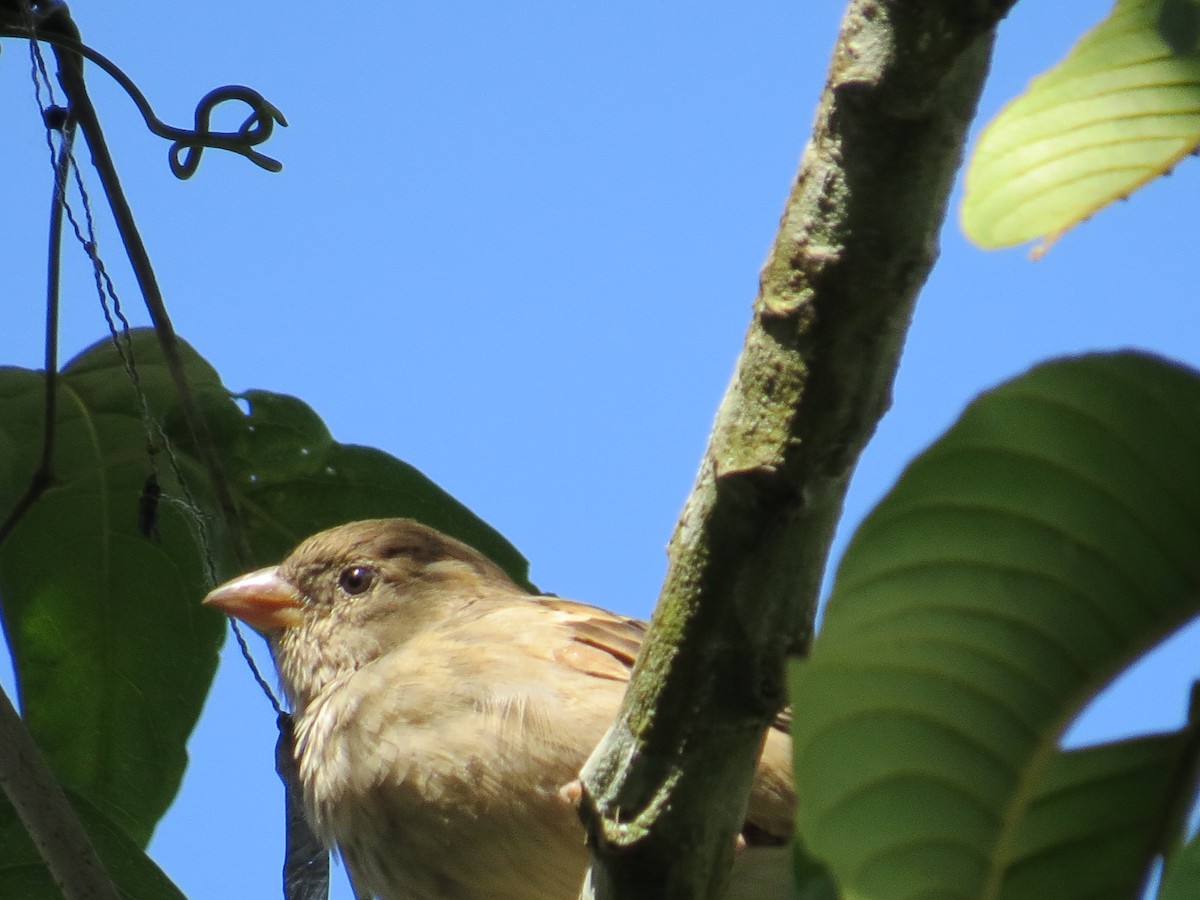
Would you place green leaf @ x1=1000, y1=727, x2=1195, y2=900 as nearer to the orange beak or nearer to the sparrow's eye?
the orange beak

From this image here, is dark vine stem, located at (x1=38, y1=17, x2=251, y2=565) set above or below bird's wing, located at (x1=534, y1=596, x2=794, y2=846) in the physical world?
above

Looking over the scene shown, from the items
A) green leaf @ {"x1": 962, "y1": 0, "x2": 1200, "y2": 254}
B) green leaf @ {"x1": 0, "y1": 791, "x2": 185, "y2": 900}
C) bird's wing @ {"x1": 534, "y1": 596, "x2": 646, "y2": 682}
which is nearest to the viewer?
green leaf @ {"x1": 962, "y1": 0, "x2": 1200, "y2": 254}

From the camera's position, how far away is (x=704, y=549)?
1.75 meters

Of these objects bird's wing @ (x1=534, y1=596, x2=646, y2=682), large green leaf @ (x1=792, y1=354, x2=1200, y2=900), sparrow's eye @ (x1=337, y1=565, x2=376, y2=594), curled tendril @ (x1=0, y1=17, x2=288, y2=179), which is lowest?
large green leaf @ (x1=792, y1=354, x2=1200, y2=900)

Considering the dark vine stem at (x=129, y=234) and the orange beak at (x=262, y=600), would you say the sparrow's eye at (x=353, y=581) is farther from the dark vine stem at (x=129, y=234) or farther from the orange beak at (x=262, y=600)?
the dark vine stem at (x=129, y=234)

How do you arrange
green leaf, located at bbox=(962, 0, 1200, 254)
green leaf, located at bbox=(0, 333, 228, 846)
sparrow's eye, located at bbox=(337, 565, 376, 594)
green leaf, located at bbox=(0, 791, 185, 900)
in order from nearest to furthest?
green leaf, located at bbox=(962, 0, 1200, 254), green leaf, located at bbox=(0, 791, 185, 900), green leaf, located at bbox=(0, 333, 228, 846), sparrow's eye, located at bbox=(337, 565, 376, 594)

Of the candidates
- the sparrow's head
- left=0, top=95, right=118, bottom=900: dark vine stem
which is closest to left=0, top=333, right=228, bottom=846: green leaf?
the sparrow's head

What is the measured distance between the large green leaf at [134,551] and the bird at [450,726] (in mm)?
179

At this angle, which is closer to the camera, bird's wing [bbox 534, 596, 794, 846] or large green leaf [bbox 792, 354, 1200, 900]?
large green leaf [bbox 792, 354, 1200, 900]

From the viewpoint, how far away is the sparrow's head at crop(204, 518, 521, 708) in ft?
13.2

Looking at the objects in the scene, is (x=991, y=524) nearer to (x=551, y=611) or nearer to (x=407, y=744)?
(x=407, y=744)

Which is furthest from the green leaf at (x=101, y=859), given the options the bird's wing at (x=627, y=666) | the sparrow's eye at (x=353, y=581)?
the sparrow's eye at (x=353, y=581)

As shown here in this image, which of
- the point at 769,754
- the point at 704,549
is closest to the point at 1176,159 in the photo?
the point at 704,549

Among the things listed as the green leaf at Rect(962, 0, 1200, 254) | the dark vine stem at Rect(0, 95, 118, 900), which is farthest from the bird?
the green leaf at Rect(962, 0, 1200, 254)
